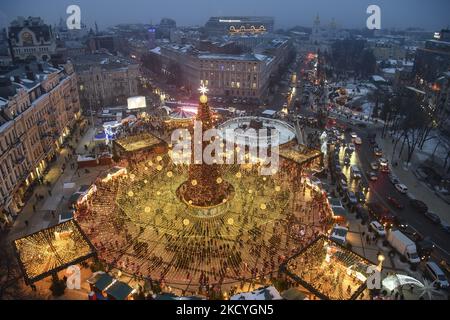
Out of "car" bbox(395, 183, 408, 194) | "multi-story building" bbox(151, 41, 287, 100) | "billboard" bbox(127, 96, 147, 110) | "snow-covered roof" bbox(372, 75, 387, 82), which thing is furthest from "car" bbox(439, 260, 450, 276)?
"snow-covered roof" bbox(372, 75, 387, 82)

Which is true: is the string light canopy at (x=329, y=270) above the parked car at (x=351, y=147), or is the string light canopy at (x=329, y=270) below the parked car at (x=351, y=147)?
below

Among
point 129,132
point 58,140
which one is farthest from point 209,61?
point 58,140

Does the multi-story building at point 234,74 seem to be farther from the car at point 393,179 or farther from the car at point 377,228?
the car at point 377,228

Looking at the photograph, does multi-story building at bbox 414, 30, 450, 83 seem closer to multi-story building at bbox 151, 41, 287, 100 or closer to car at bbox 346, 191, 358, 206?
multi-story building at bbox 151, 41, 287, 100

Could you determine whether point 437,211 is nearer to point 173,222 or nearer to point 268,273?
point 268,273

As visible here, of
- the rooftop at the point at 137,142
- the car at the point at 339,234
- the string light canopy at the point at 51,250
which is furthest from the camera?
the rooftop at the point at 137,142

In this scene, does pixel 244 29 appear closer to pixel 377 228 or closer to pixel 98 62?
pixel 98 62

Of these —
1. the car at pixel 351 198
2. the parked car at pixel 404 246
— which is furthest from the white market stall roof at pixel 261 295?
the car at pixel 351 198

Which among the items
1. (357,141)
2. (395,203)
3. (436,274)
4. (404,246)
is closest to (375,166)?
(357,141)
